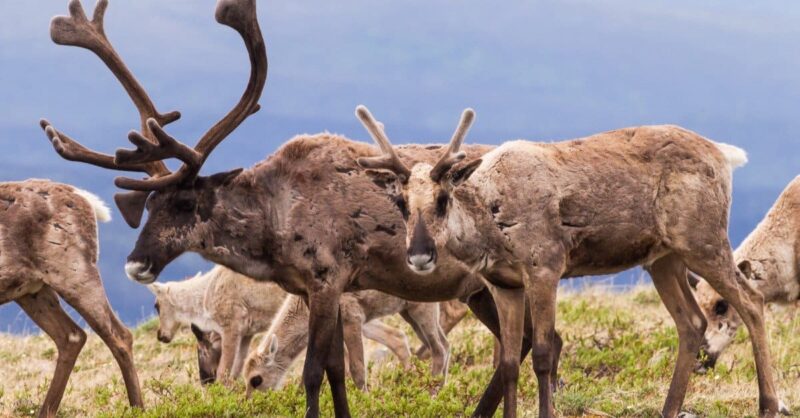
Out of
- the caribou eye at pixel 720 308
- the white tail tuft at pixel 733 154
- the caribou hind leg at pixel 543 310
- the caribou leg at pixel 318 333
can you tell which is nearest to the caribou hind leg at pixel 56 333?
the caribou leg at pixel 318 333

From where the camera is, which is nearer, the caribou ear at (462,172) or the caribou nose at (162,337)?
the caribou ear at (462,172)

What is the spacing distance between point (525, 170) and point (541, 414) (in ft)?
5.27

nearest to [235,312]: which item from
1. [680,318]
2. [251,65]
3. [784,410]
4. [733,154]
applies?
[251,65]

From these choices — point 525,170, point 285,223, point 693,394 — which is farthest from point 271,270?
point 693,394

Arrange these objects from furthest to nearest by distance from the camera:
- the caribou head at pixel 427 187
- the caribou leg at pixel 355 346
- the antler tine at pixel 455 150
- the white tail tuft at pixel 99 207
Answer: the caribou leg at pixel 355 346
the white tail tuft at pixel 99 207
the antler tine at pixel 455 150
the caribou head at pixel 427 187

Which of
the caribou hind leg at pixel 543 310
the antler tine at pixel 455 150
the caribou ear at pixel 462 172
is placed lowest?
the caribou hind leg at pixel 543 310

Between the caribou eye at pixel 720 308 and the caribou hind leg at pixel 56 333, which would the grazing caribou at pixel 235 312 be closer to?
the caribou hind leg at pixel 56 333

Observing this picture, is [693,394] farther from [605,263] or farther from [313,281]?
[313,281]

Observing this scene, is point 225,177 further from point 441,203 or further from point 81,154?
point 441,203

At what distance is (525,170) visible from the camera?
29.1ft

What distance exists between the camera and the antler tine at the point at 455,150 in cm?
832

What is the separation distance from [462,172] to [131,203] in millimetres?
2630

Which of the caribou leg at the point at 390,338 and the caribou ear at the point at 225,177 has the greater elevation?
the caribou ear at the point at 225,177

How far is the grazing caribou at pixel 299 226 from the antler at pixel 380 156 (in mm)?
346
